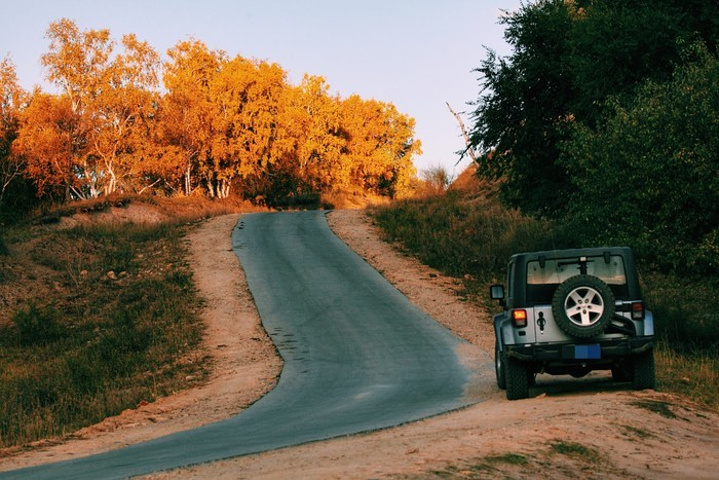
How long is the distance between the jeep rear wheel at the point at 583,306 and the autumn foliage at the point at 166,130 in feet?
161

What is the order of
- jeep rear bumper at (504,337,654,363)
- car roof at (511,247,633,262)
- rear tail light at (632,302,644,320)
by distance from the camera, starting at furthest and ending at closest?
car roof at (511,247,633,262) < rear tail light at (632,302,644,320) < jeep rear bumper at (504,337,654,363)

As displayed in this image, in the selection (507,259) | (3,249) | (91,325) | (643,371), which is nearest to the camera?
(643,371)

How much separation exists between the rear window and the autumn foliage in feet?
159

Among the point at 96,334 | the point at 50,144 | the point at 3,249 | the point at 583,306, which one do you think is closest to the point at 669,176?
the point at 583,306

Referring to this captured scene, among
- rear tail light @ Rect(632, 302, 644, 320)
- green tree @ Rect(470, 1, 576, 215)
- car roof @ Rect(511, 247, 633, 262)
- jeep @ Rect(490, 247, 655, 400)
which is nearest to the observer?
jeep @ Rect(490, 247, 655, 400)

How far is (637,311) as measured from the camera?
11.3m

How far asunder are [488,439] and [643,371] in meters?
4.25


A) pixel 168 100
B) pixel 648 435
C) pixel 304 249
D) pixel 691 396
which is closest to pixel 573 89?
pixel 304 249

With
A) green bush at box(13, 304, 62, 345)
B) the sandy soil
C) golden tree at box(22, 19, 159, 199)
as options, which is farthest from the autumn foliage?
the sandy soil

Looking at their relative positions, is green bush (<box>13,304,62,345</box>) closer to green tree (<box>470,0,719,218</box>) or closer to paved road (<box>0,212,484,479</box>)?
paved road (<box>0,212,484,479</box>)

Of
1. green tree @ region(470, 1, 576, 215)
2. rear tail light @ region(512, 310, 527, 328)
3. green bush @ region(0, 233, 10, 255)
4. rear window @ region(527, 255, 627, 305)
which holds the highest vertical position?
green tree @ region(470, 1, 576, 215)

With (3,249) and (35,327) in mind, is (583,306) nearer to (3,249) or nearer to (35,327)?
(35,327)

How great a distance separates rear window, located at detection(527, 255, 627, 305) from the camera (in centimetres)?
1151

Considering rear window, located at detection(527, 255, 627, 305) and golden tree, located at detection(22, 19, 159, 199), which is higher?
golden tree, located at detection(22, 19, 159, 199)
